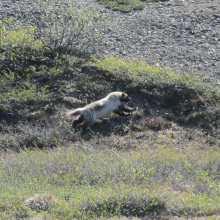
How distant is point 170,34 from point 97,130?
6403 millimetres

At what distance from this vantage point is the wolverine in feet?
39.1

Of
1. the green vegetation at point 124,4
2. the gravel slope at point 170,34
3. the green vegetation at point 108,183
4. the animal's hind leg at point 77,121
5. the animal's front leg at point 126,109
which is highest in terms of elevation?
the green vegetation at point 124,4

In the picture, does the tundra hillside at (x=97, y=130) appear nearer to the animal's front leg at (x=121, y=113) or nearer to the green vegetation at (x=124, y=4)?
the animal's front leg at (x=121, y=113)

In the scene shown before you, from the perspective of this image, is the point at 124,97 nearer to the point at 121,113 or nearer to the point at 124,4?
the point at 121,113

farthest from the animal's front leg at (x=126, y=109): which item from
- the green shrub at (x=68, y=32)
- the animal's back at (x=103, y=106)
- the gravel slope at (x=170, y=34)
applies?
the green shrub at (x=68, y=32)

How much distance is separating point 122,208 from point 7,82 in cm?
823

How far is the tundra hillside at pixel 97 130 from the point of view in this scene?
7.26m

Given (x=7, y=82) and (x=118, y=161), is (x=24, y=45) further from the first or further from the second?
(x=118, y=161)

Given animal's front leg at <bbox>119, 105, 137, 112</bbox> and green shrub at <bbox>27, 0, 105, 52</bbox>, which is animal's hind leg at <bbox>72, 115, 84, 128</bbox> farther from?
green shrub at <bbox>27, 0, 105, 52</bbox>

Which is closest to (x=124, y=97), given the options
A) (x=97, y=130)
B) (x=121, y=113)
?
(x=121, y=113)

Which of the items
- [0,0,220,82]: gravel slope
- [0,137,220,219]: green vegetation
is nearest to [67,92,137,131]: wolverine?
[0,137,220,219]: green vegetation

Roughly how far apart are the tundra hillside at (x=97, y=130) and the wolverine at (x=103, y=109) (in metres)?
0.29

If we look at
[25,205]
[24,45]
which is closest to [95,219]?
[25,205]

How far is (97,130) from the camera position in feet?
40.4
